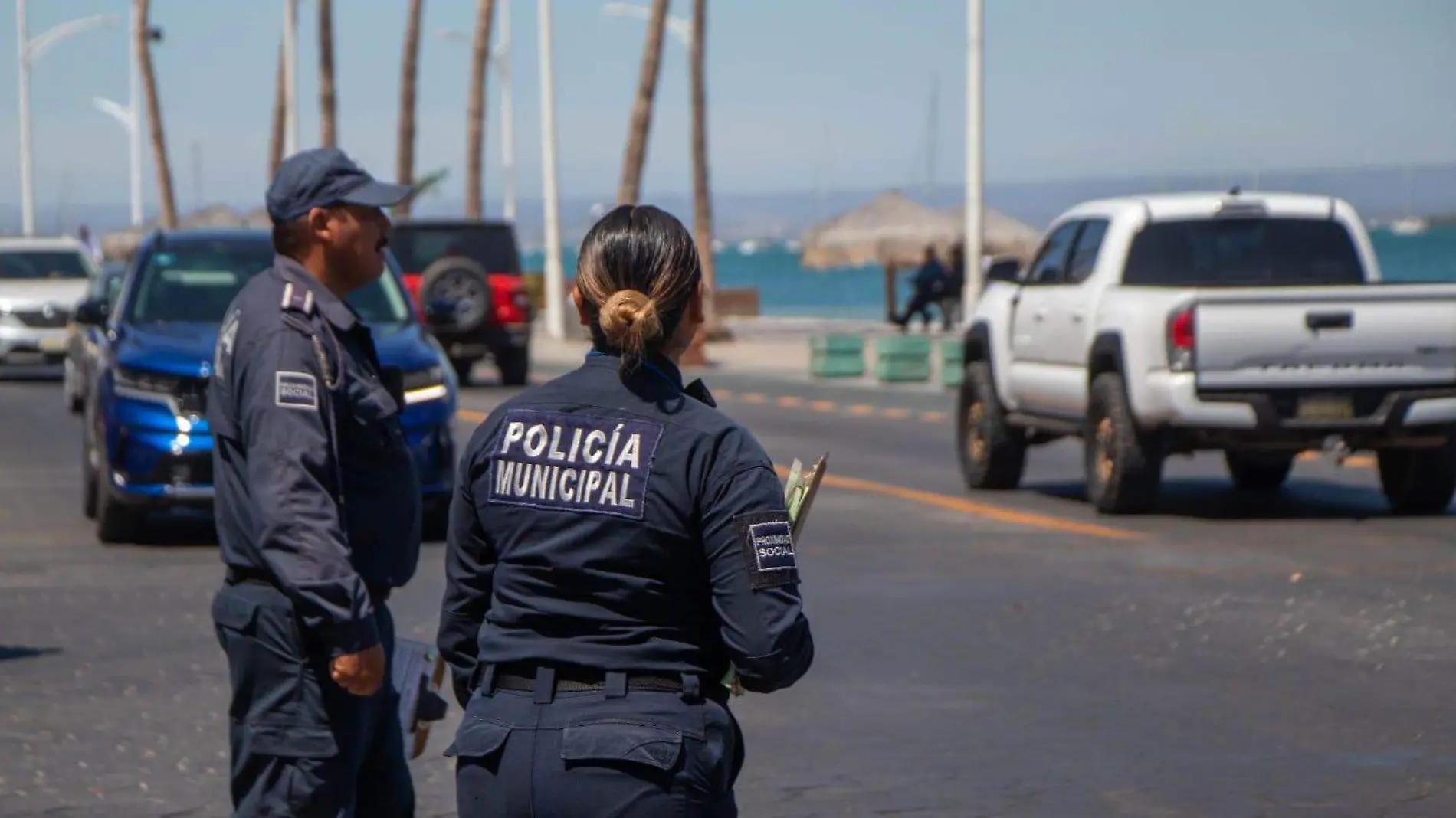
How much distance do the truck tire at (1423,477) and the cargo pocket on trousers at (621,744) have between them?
38.7 ft

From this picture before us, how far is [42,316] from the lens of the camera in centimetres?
3183

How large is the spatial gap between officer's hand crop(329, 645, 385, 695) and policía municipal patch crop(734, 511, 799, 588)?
1.29 metres

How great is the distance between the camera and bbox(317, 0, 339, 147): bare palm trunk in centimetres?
5981

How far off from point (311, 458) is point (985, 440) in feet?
40.5

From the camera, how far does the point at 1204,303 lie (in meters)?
14.2

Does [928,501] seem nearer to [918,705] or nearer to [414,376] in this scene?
[414,376]

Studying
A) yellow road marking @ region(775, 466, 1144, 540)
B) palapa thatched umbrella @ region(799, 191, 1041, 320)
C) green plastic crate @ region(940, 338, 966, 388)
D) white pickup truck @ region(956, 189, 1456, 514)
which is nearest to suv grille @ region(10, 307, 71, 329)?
green plastic crate @ region(940, 338, 966, 388)

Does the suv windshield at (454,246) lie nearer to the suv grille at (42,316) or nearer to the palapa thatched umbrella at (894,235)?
the suv grille at (42,316)

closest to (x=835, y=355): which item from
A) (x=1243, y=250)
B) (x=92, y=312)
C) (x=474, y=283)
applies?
(x=474, y=283)

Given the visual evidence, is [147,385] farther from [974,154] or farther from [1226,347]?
[974,154]

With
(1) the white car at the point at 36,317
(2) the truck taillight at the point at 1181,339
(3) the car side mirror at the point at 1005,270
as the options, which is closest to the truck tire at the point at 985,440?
(3) the car side mirror at the point at 1005,270

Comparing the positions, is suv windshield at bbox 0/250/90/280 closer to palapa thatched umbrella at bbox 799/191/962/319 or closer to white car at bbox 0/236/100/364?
white car at bbox 0/236/100/364

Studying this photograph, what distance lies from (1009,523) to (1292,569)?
2699 millimetres

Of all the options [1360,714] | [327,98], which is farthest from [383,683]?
[327,98]
